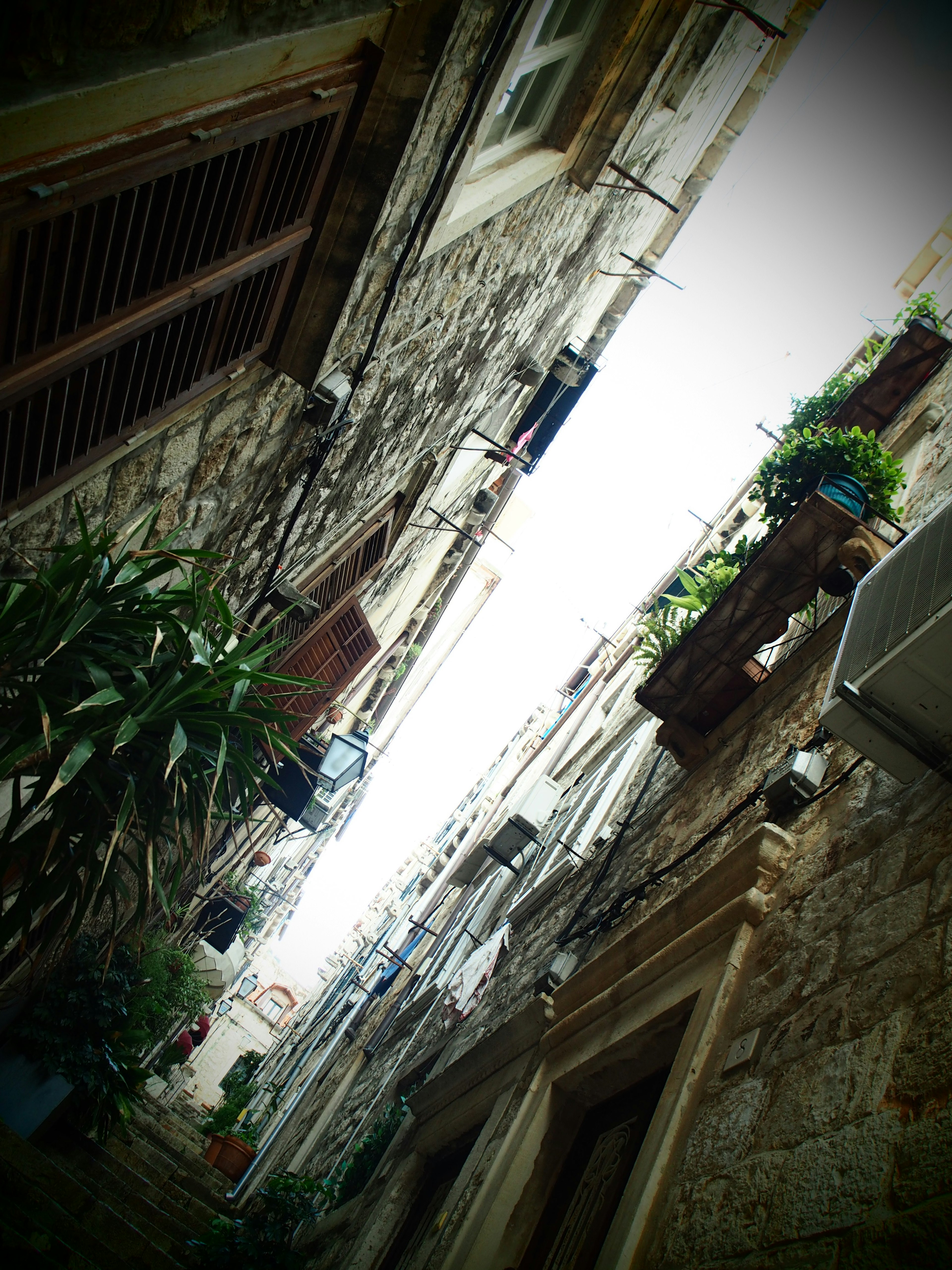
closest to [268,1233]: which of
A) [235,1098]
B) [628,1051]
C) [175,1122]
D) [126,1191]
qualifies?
[126,1191]

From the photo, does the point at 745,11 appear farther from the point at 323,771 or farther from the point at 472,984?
the point at 472,984

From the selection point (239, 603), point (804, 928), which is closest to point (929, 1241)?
point (804, 928)

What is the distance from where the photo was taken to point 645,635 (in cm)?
604

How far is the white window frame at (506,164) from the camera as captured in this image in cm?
384

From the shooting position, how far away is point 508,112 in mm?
4801

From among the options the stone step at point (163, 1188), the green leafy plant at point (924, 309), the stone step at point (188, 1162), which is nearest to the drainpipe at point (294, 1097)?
the stone step at point (188, 1162)

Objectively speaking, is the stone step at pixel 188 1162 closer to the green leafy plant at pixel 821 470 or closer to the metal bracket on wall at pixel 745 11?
the green leafy plant at pixel 821 470

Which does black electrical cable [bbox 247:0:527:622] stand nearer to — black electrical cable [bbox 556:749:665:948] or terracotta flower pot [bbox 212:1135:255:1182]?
black electrical cable [bbox 556:749:665:948]

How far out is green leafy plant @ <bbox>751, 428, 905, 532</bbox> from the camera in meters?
4.55

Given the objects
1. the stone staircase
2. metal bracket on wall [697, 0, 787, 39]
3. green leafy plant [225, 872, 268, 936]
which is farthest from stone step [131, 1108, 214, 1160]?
metal bracket on wall [697, 0, 787, 39]

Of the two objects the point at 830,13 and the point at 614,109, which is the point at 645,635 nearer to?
the point at 614,109

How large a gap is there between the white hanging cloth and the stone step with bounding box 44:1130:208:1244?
2564 mm

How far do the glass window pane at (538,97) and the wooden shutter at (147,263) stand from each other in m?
2.62

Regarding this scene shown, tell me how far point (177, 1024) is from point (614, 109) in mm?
13491
